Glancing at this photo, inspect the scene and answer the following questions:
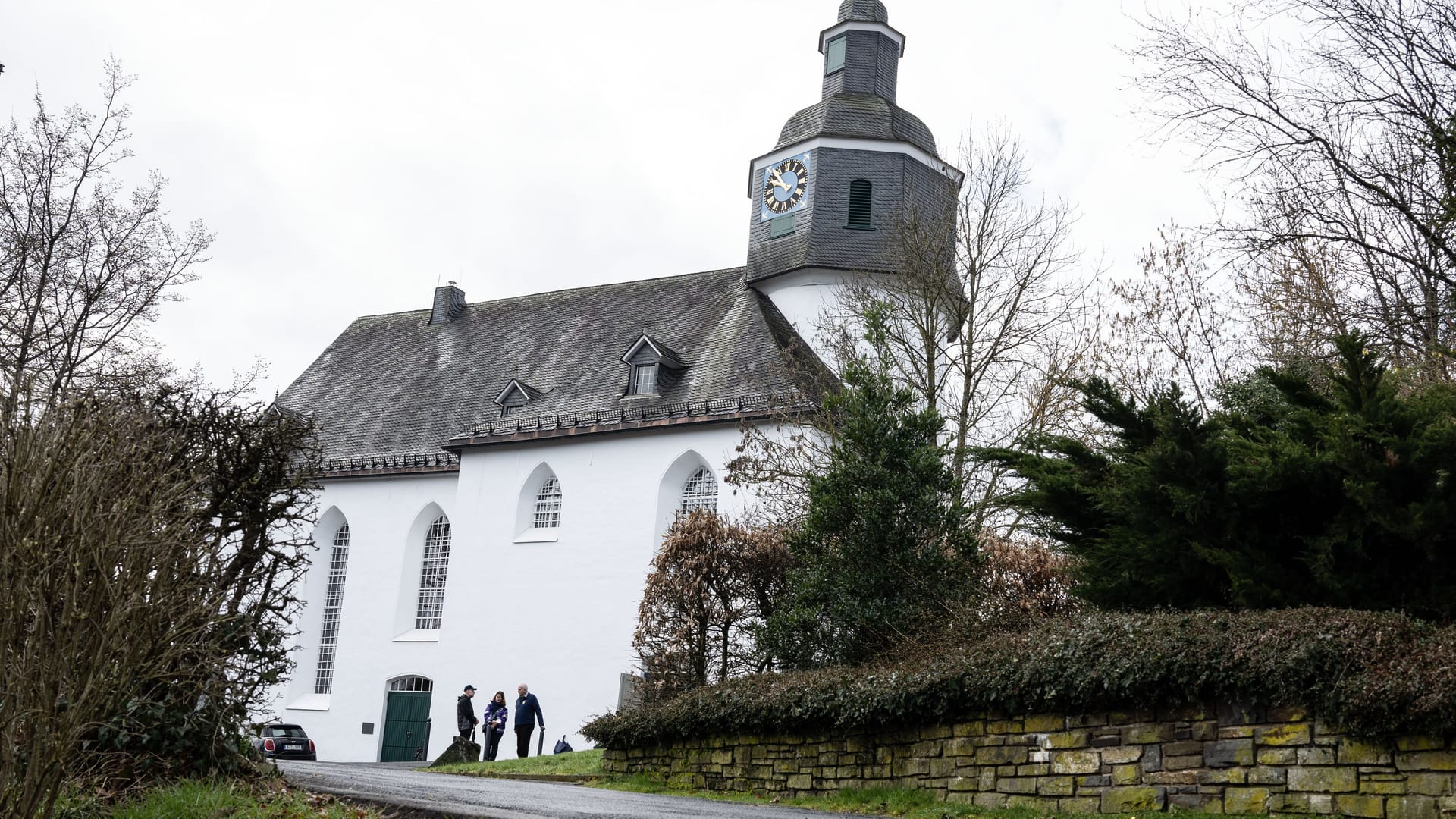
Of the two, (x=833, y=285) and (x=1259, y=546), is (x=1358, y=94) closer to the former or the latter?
(x=1259, y=546)

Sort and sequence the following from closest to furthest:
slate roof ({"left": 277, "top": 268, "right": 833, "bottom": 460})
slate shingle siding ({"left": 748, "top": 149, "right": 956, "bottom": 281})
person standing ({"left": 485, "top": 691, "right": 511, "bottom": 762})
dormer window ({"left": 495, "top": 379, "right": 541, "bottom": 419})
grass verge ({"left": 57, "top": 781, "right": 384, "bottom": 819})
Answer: grass verge ({"left": 57, "top": 781, "right": 384, "bottom": 819}), person standing ({"left": 485, "top": 691, "right": 511, "bottom": 762}), slate roof ({"left": 277, "top": 268, "right": 833, "bottom": 460}), slate shingle siding ({"left": 748, "top": 149, "right": 956, "bottom": 281}), dormer window ({"left": 495, "top": 379, "right": 541, "bottom": 419})

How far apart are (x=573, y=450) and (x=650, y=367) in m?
2.53

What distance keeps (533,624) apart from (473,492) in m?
3.75

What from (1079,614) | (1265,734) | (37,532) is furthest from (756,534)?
(37,532)

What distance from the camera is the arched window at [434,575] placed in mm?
31812

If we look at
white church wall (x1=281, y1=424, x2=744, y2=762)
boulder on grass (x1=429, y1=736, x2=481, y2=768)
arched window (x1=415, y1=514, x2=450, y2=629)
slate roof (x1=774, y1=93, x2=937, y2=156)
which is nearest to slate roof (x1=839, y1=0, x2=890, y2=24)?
slate roof (x1=774, y1=93, x2=937, y2=156)

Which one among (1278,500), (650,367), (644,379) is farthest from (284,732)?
(1278,500)

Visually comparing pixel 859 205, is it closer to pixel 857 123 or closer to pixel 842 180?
pixel 842 180

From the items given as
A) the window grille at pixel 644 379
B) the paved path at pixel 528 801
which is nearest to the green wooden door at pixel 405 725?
the window grille at pixel 644 379

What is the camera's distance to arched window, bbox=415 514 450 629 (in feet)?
104

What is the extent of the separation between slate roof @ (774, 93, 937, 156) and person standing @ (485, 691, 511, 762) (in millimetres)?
14669

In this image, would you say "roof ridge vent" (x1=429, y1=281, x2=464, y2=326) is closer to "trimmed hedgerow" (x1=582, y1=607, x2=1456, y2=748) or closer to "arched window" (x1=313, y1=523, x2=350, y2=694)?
"arched window" (x1=313, y1=523, x2=350, y2=694)

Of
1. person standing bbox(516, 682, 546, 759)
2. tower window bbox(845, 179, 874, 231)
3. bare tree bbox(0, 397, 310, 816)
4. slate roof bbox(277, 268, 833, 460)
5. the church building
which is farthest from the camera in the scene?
tower window bbox(845, 179, 874, 231)

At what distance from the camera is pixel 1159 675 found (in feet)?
30.1
